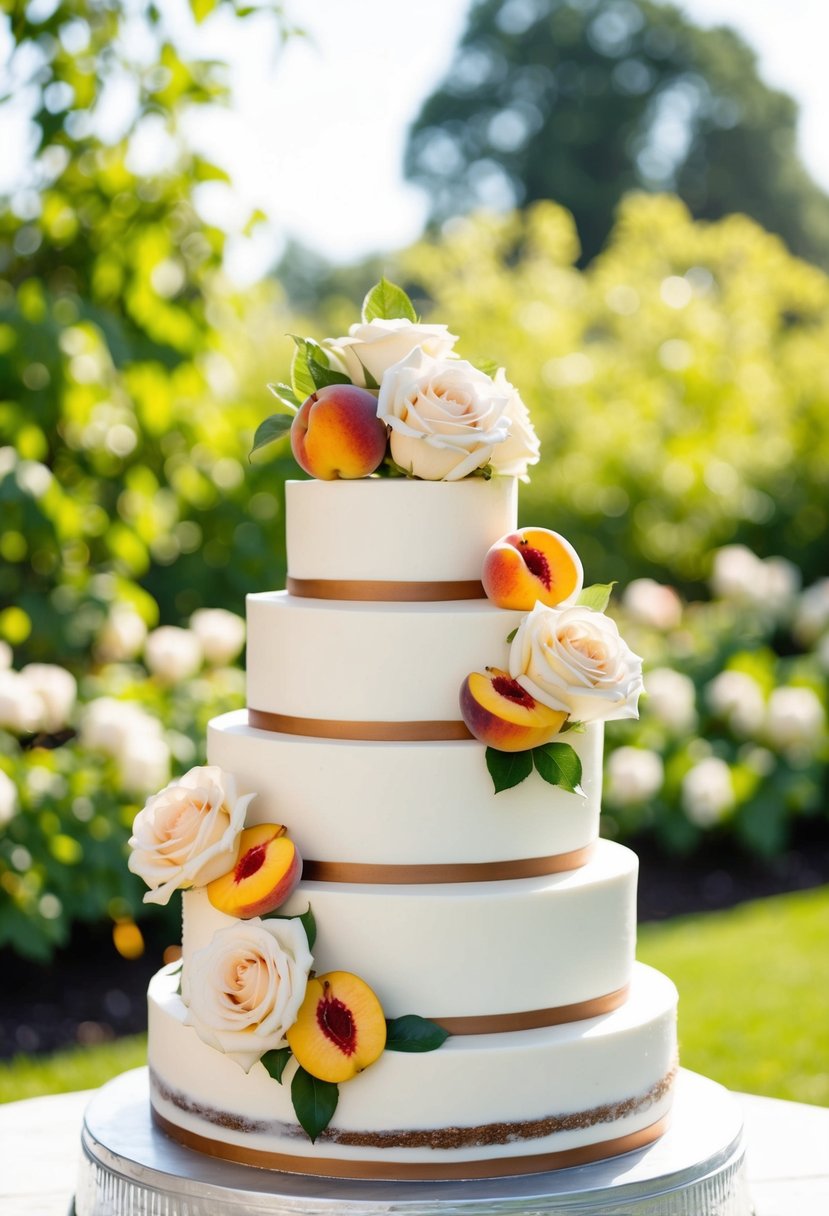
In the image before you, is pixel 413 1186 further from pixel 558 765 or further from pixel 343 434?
pixel 343 434

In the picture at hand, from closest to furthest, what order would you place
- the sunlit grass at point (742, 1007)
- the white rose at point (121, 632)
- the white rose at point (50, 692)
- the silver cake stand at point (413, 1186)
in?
1. the silver cake stand at point (413, 1186)
2. the sunlit grass at point (742, 1007)
3. the white rose at point (50, 692)
4. the white rose at point (121, 632)

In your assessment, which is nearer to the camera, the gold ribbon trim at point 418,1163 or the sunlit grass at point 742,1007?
the gold ribbon trim at point 418,1163

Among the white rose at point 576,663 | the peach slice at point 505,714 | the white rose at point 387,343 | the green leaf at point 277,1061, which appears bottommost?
the green leaf at point 277,1061

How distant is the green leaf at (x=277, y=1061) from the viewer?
2322 millimetres

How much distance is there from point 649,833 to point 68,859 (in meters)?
3.31

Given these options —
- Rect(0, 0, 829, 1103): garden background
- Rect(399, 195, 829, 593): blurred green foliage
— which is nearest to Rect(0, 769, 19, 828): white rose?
Rect(0, 0, 829, 1103): garden background

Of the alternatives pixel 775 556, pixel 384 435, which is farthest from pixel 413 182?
pixel 384 435

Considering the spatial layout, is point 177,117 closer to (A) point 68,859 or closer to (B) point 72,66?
(B) point 72,66

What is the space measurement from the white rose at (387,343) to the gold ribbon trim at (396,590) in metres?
0.35

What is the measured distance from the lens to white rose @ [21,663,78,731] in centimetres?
508

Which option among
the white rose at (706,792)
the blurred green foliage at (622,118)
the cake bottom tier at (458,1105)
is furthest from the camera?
the blurred green foliage at (622,118)

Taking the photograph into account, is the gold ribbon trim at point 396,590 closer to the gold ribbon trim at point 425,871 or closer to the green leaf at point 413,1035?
the gold ribbon trim at point 425,871

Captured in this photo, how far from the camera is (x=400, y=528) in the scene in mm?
2451

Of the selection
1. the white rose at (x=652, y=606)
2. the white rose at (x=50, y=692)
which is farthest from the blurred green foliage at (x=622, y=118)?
the white rose at (x=50, y=692)
